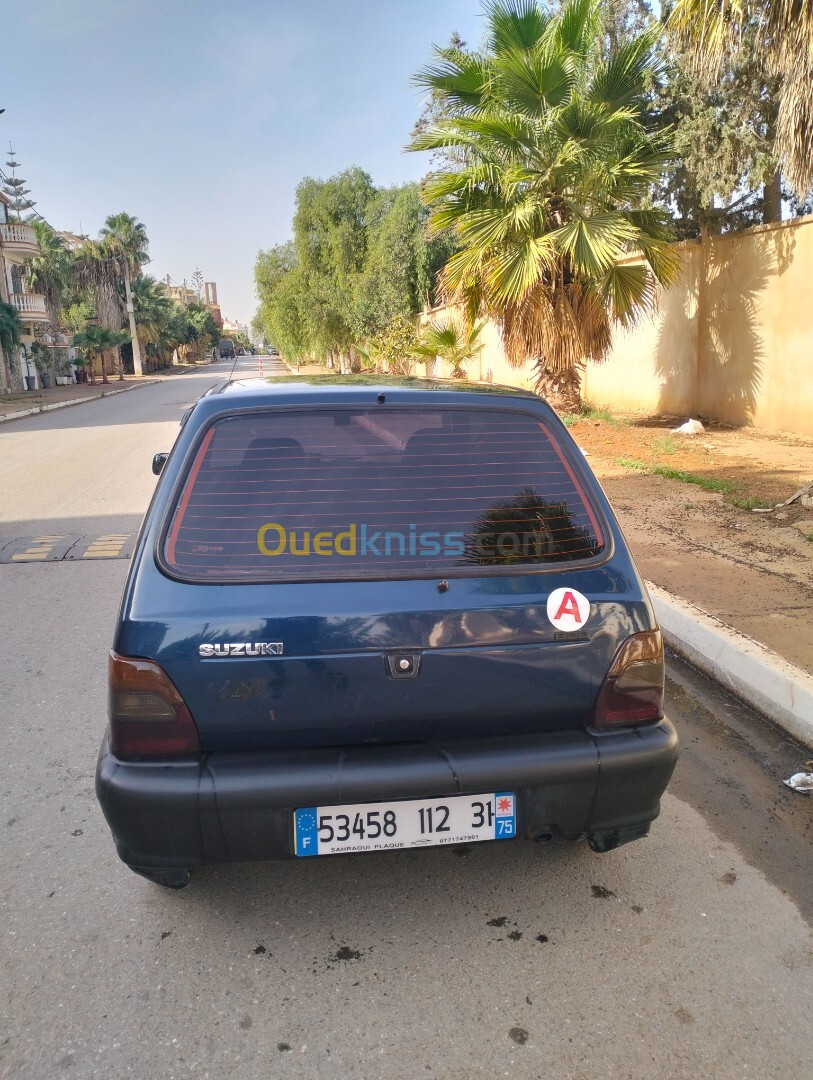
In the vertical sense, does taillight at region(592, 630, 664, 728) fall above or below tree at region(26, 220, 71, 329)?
below

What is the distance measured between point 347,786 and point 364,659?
0.35 metres

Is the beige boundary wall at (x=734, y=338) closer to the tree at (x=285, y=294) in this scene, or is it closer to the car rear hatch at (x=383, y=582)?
the car rear hatch at (x=383, y=582)

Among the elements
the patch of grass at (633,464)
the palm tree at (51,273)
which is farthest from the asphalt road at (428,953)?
the palm tree at (51,273)

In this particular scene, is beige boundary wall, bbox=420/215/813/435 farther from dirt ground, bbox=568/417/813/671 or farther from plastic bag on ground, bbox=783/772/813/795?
plastic bag on ground, bbox=783/772/813/795

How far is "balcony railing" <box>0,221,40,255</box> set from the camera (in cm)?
3997

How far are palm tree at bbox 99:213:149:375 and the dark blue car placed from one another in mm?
66616

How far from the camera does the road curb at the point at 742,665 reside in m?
3.81

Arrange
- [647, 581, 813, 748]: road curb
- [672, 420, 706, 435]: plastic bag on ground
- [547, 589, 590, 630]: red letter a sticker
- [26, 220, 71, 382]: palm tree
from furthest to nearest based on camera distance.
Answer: [26, 220, 71, 382]: palm tree, [672, 420, 706, 435]: plastic bag on ground, [647, 581, 813, 748]: road curb, [547, 589, 590, 630]: red letter a sticker

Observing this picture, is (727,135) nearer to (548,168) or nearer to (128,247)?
(548,168)

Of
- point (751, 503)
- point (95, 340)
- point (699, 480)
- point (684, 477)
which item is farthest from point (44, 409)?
point (95, 340)

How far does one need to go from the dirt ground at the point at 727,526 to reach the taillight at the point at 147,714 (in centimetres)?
326

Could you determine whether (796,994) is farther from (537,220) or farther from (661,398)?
(661,398)

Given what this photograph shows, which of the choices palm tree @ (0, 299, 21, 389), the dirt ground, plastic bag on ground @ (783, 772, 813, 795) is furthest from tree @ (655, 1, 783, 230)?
palm tree @ (0, 299, 21, 389)

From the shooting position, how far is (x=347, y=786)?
2268 millimetres
